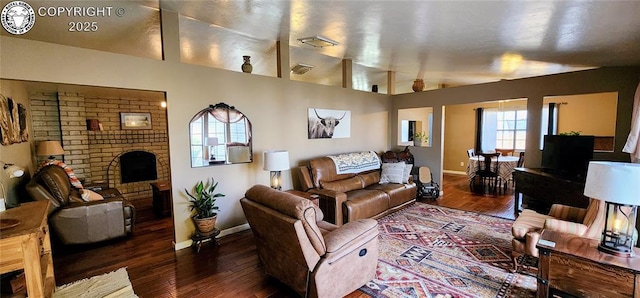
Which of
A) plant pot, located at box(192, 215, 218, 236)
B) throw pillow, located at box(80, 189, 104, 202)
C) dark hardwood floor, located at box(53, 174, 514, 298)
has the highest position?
throw pillow, located at box(80, 189, 104, 202)

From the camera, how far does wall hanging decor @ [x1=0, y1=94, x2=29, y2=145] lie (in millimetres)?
2951

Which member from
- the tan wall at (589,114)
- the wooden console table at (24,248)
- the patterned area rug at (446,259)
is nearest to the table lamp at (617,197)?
the patterned area rug at (446,259)

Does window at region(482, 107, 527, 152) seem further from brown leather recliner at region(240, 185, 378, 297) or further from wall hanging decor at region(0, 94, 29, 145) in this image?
wall hanging decor at region(0, 94, 29, 145)

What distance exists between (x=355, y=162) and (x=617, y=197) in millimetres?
3416

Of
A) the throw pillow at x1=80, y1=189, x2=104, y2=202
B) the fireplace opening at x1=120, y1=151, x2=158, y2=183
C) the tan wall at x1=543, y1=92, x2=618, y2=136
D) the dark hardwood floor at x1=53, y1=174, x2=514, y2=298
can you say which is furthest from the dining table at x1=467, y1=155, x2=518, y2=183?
the fireplace opening at x1=120, y1=151, x2=158, y2=183

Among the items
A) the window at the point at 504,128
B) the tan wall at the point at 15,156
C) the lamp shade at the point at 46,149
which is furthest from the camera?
the window at the point at 504,128

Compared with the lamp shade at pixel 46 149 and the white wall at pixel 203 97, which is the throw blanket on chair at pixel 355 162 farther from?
the lamp shade at pixel 46 149

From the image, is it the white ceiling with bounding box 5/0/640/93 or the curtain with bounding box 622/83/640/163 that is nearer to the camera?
the white ceiling with bounding box 5/0/640/93

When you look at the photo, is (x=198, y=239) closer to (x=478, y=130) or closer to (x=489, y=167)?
(x=489, y=167)

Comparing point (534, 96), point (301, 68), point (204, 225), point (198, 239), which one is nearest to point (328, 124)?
point (301, 68)

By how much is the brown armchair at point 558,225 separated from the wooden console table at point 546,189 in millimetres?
867

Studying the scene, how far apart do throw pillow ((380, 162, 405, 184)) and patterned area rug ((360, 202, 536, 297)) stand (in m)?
0.77

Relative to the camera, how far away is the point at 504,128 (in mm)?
7730

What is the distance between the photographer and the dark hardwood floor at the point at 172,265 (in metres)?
2.45
